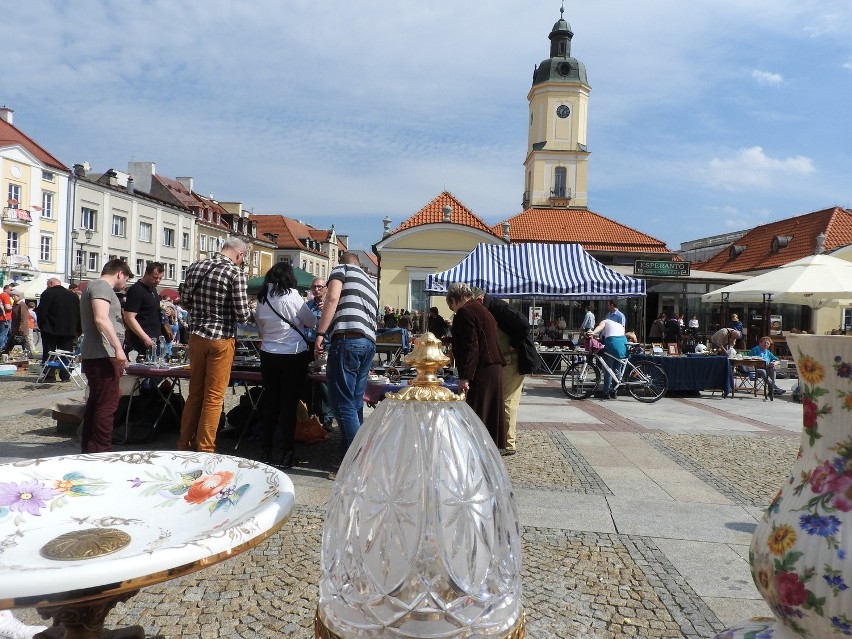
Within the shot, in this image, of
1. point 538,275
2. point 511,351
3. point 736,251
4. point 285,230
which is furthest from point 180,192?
point 511,351

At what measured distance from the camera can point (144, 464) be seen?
1.84 meters

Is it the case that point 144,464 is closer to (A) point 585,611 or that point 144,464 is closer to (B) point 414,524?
(B) point 414,524

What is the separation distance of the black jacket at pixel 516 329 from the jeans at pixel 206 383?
8.11 feet

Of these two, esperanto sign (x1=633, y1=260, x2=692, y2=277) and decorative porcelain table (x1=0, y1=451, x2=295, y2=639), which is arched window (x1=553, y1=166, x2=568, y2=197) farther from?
decorative porcelain table (x1=0, y1=451, x2=295, y2=639)

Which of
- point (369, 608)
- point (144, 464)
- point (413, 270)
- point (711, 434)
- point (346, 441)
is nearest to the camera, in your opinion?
point (369, 608)

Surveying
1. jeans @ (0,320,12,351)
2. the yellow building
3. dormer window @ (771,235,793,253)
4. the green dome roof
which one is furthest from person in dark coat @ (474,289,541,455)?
the green dome roof

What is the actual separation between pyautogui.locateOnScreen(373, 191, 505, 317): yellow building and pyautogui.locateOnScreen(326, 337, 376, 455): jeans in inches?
1003

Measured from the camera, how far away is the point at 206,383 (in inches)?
188

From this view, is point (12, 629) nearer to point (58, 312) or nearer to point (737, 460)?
point (737, 460)

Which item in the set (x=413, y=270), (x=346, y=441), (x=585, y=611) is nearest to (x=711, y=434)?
(x=346, y=441)

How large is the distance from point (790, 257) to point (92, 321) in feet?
120

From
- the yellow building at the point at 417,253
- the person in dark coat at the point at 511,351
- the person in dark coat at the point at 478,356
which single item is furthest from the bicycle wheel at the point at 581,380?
the yellow building at the point at 417,253

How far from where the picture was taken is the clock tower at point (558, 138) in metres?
48.1

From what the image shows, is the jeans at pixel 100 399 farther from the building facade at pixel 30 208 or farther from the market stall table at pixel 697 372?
the building facade at pixel 30 208
